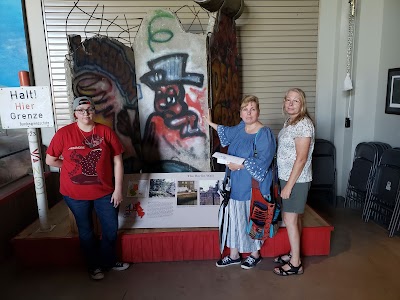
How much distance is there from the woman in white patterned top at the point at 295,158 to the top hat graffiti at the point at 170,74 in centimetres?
110

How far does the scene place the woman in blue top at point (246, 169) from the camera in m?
2.54

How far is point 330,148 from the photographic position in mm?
4527

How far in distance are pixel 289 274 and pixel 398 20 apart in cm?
326

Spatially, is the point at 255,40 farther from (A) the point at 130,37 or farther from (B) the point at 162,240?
(B) the point at 162,240

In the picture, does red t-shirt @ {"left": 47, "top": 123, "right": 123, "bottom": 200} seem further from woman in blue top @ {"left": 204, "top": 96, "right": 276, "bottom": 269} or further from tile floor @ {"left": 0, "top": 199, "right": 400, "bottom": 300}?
woman in blue top @ {"left": 204, "top": 96, "right": 276, "bottom": 269}

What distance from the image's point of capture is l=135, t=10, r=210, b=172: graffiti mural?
3.21 m

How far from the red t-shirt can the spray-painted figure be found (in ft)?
2.66

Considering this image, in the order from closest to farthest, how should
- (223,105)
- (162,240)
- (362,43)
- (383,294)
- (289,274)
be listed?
(383,294) < (289,274) < (162,240) < (223,105) < (362,43)

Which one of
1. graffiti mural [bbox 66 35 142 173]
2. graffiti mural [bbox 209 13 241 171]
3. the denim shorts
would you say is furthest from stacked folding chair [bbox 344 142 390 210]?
graffiti mural [bbox 66 35 142 173]

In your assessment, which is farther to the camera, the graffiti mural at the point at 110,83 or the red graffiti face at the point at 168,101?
the red graffiti face at the point at 168,101

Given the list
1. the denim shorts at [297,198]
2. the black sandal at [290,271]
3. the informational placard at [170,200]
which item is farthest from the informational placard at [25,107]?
the black sandal at [290,271]

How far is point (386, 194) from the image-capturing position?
12.3 ft

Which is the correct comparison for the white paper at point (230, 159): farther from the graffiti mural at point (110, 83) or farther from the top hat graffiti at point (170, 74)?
the graffiti mural at point (110, 83)

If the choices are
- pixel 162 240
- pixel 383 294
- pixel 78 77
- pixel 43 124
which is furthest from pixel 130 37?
pixel 383 294
